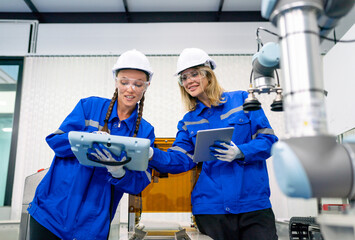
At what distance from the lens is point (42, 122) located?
13.2ft

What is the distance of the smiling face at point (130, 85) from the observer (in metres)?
1.70

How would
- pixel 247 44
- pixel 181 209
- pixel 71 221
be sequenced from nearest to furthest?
pixel 71 221 → pixel 181 209 → pixel 247 44

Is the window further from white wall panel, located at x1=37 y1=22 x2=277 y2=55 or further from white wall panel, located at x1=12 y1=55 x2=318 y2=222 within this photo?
white wall panel, located at x1=37 y1=22 x2=277 y2=55

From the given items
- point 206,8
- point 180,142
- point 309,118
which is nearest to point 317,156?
point 309,118

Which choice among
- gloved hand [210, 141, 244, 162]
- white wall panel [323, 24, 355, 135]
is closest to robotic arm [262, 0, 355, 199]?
gloved hand [210, 141, 244, 162]

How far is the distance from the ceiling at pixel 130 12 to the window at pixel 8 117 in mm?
742

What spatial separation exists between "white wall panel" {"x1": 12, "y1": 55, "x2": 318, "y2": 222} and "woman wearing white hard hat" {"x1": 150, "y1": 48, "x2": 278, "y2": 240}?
2.14 metres

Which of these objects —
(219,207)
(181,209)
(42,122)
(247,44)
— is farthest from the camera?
(247,44)

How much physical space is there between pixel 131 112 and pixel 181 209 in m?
0.99

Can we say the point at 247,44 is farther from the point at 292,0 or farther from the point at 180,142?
the point at 292,0

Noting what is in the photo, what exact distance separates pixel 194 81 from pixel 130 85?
0.38 metres

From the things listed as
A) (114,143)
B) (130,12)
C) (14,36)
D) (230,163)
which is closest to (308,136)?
(114,143)

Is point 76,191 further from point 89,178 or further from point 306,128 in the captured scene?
point 306,128

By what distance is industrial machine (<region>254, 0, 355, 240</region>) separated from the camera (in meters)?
0.47
